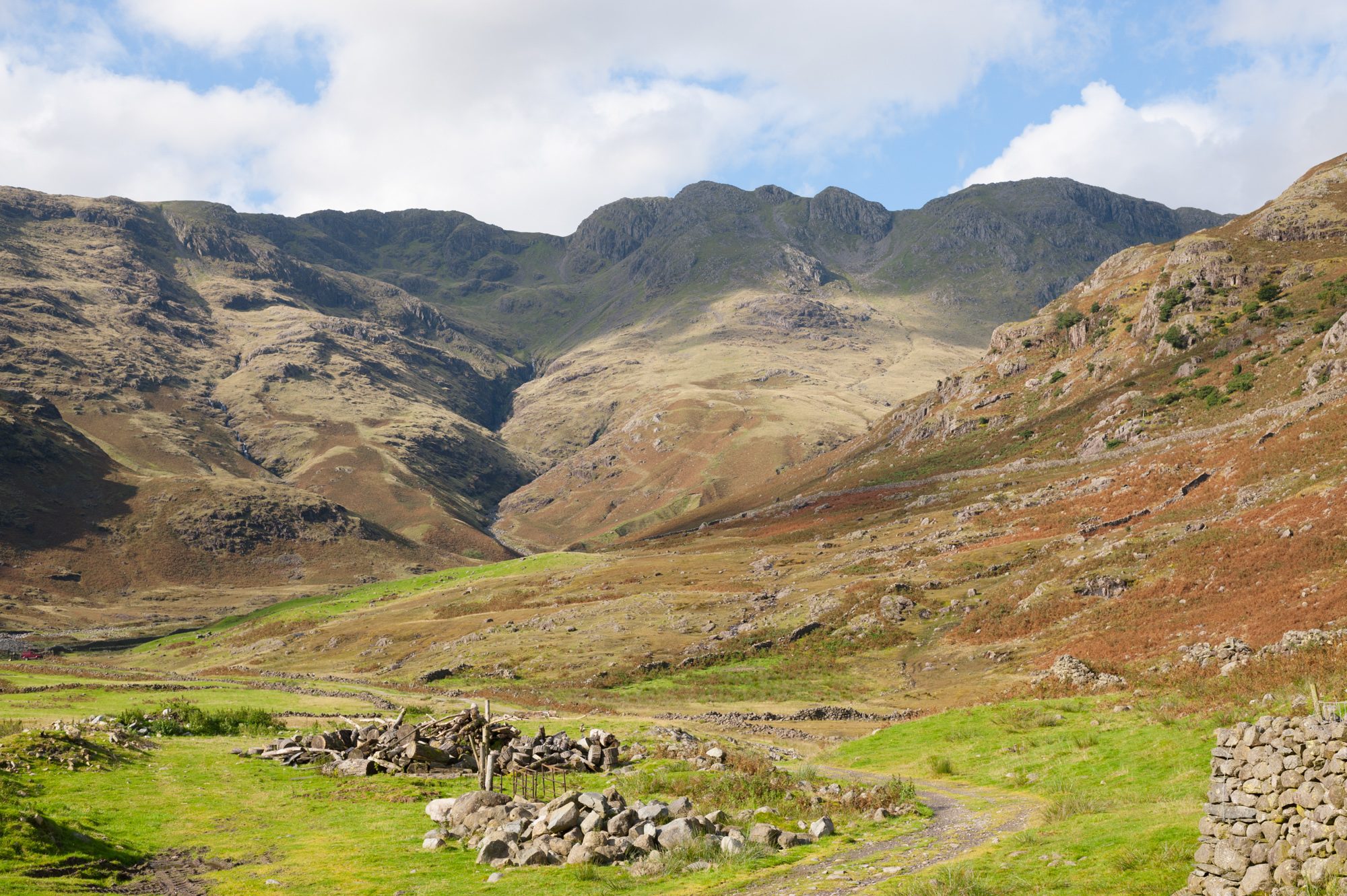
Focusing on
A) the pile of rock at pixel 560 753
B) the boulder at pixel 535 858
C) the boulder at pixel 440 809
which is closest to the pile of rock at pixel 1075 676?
the pile of rock at pixel 560 753

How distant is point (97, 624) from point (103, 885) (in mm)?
186075

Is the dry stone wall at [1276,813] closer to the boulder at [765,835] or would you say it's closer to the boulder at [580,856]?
the boulder at [765,835]

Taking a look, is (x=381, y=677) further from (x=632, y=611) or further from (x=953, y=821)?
(x=953, y=821)

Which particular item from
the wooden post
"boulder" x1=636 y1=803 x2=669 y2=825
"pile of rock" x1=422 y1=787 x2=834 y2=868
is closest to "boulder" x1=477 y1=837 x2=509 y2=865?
"pile of rock" x1=422 y1=787 x2=834 y2=868

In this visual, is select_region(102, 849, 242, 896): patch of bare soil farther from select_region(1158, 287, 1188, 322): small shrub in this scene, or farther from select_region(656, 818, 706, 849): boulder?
select_region(1158, 287, 1188, 322): small shrub

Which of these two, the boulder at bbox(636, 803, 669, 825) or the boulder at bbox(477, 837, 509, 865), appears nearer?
the boulder at bbox(477, 837, 509, 865)

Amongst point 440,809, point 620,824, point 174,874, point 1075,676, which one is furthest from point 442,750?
point 1075,676

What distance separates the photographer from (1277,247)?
139 meters

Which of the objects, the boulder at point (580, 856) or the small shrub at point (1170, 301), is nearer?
the boulder at point (580, 856)

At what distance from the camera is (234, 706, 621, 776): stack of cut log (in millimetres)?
35031

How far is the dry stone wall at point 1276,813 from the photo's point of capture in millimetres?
12617

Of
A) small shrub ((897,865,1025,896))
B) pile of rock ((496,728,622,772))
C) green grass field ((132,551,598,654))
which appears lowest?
green grass field ((132,551,598,654))

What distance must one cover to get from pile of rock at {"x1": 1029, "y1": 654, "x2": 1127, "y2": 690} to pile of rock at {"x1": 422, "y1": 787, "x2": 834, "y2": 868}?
24496 millimetres

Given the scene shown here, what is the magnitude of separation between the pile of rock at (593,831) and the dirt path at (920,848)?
1930 millimetres
